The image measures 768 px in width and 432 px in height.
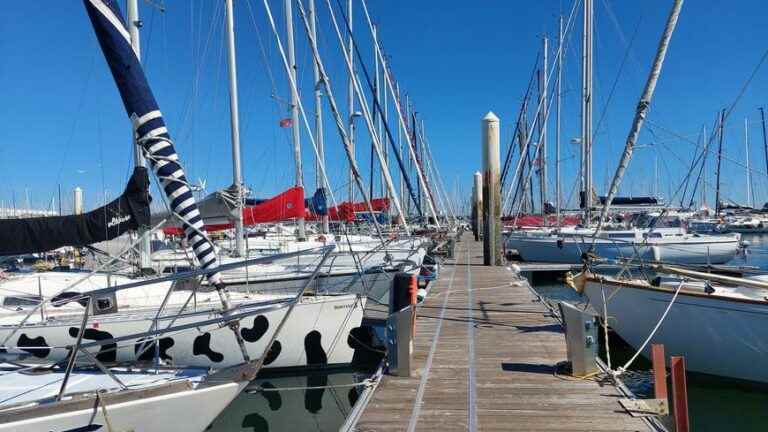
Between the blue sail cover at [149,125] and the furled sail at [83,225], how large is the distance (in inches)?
24.8

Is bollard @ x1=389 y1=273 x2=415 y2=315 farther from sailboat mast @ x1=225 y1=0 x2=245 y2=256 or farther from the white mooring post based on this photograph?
the white mooring post

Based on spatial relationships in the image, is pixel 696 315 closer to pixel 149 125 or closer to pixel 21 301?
pixel 149 125

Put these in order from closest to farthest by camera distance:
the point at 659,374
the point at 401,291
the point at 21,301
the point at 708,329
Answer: the point at 659,374 → the point at 401,291 → the point at 708,329 → the point at 21,301

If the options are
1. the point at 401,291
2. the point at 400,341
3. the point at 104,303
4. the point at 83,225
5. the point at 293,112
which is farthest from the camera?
the point at 293,112

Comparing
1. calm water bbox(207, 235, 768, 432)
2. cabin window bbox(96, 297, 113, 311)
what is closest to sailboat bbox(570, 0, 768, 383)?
calm water bbox(207, 235, 768, 432)

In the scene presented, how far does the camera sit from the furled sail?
7855mm

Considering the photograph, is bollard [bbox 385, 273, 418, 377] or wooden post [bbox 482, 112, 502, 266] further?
wooden post [bbox 482, 112, 502, 266]

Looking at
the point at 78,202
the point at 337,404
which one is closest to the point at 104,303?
the point at 337,404

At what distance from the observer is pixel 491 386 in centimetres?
645

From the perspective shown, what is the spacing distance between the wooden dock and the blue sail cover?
11.4 ft

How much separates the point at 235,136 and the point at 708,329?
11805 millimetres

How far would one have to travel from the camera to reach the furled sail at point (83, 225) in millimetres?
7855

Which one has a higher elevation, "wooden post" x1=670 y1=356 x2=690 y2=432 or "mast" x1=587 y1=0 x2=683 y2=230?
"mast" x1=587 y1=0 x2=683 y2=230

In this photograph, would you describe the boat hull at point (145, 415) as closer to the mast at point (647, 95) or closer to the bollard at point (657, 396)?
the bollard at point (657, 396)
